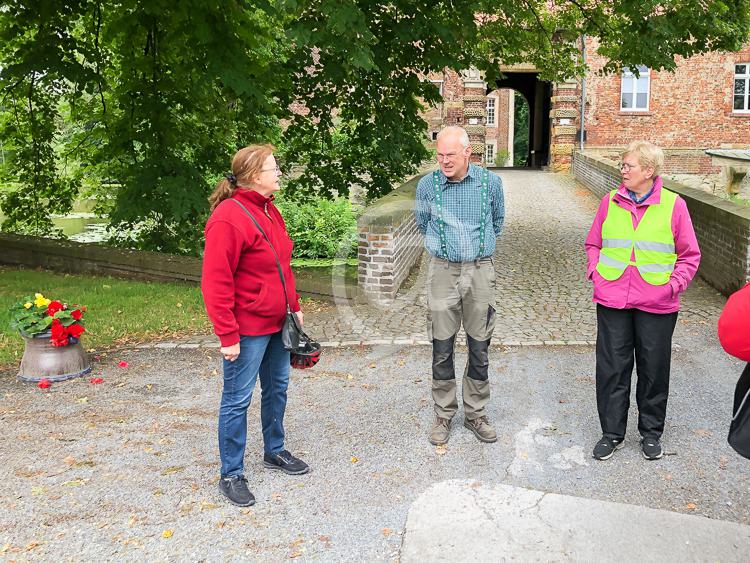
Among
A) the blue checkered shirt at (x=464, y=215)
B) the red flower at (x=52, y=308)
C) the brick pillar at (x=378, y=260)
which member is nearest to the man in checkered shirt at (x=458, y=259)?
the blue checkered shirt at (x=464, y=215)

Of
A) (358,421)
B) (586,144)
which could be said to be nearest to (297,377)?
(358,421)

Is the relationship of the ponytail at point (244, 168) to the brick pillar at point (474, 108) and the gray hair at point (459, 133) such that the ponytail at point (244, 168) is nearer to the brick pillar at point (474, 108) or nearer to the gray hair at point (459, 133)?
the gray hair at point (459, 133)

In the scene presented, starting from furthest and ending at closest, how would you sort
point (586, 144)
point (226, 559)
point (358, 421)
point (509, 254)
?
point (586, 144), point (509, 254), point (358, 421), point (226, 559)

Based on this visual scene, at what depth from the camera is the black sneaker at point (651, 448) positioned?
4781 mm

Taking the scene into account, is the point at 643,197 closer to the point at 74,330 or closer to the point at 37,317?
the point at 74,330

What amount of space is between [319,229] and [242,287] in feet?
53.4

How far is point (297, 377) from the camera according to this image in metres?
6.58

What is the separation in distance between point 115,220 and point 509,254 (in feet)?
21.2

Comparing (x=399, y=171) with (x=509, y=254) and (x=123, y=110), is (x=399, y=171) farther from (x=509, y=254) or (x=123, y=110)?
(x=123, y=110)

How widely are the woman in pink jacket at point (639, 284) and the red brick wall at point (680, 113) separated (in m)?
26.3

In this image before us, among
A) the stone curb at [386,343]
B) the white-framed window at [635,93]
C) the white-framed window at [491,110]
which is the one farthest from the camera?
the white-framed window at [491,110]

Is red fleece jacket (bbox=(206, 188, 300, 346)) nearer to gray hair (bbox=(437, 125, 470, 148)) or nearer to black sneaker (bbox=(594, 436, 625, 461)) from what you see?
gray hair (bbox=(437, 125, 470, 148))

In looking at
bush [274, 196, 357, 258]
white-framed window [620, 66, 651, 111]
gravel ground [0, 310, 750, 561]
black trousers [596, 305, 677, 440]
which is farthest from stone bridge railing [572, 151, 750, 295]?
white-framed window [620, 66, 651, 111]

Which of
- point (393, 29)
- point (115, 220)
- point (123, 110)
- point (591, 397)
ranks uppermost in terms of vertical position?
point (393, 29)
